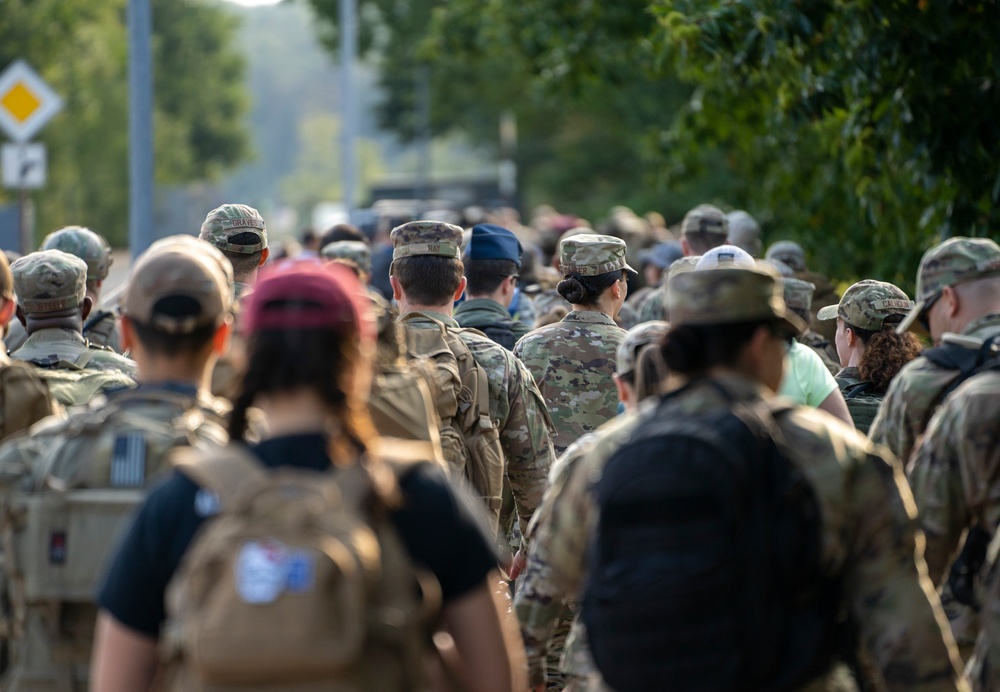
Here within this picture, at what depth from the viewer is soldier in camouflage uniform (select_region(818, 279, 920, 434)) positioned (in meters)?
6.14

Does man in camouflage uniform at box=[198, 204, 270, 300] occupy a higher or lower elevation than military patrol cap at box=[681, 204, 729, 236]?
higher

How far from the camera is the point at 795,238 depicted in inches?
557

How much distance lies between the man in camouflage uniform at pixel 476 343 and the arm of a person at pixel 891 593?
277 centimetres

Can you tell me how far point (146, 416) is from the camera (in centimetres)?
342

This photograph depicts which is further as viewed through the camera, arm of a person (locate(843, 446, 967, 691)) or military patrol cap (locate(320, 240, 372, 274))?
military patrol cap (locate(320, 240, 372, 274))

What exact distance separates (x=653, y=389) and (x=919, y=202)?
7056 millimetres

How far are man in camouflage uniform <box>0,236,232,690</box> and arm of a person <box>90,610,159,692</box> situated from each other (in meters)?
0.48

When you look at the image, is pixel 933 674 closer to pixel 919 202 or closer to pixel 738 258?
pixel 738 258

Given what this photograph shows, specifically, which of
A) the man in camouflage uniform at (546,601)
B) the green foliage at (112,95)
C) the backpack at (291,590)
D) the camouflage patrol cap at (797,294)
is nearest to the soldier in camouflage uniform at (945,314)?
the man in camouflage uniform at (546,601)

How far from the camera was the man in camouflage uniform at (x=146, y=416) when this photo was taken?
3.39 meters

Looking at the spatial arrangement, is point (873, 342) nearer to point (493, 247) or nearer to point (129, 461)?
point (493, 247)

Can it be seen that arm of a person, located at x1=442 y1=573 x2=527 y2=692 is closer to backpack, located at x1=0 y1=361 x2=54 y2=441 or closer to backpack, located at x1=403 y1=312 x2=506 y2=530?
backpack, located at x1=0 y1=361 x2=54 y2=441

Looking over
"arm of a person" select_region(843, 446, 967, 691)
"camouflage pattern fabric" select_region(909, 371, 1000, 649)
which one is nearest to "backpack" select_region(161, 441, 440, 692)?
"arm of a person" select_region(843, 446, 967, 691)

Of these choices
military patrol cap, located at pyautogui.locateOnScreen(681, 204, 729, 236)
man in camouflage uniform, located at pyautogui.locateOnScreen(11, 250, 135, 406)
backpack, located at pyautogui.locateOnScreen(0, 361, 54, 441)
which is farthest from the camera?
military patrol cap, located at pyautogui.locateOnScreen(681, 204, 729, 236)
